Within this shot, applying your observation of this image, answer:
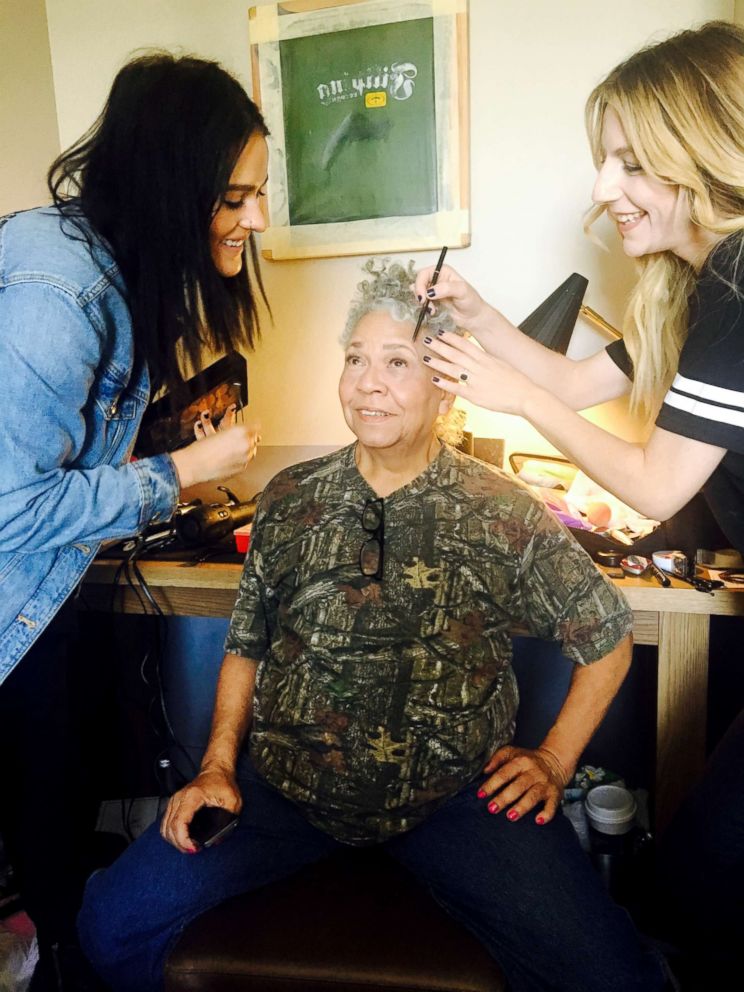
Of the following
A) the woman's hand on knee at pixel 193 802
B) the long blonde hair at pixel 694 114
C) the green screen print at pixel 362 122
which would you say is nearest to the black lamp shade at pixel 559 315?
the long blonde hair at pixel 694 114

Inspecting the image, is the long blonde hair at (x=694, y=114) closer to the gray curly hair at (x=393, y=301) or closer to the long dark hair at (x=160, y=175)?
the gray curly hair at (x=393, y=301)

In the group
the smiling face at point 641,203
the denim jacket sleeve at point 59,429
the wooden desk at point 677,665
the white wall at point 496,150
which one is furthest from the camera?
the white wall at point 496,150

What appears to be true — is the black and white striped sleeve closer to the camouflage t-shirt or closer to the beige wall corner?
the camouflage t-shirt

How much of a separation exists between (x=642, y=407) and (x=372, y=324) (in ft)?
3.02

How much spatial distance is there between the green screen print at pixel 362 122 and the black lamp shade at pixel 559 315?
0.57m

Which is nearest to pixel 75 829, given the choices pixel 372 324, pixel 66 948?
pixel 66 948

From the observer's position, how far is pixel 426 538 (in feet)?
4.58

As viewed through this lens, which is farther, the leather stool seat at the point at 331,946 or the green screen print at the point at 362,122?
the green screen print at the point at 362,122

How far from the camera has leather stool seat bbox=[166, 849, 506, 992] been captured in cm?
107

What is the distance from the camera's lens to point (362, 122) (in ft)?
6.70

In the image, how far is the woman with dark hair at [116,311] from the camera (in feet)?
3.47

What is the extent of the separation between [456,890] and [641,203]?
109cm

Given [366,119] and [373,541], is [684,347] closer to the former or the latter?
[373,541]

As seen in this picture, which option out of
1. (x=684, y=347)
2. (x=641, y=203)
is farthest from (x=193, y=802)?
(x=641, y=203)
